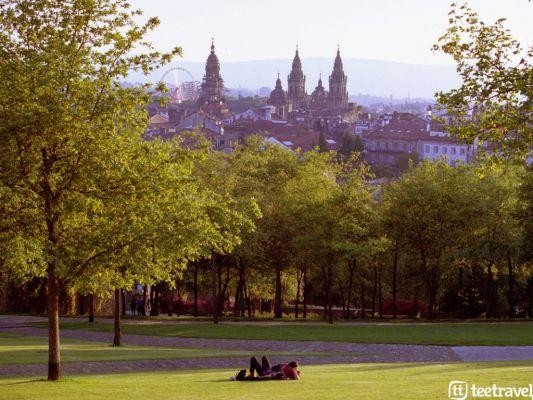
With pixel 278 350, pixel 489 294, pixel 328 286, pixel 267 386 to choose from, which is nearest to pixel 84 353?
pixel 278 350

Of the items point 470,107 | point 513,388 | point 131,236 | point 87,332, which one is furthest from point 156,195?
point 87,332

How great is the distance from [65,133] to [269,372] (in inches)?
298

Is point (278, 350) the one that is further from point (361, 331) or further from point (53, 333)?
point (53, 333)

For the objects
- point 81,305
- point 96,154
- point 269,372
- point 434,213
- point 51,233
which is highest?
point 434,213

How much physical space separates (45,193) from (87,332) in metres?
27.1

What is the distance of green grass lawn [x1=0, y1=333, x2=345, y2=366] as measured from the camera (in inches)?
1325

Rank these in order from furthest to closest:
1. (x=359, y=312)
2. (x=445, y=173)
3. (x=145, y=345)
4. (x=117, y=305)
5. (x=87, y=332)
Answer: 1. (x=359, y=312)
2. (x=445, y=173)
3. (x=87, y=332)
4. (x=145, y=345)
5. (x=117, y=305)

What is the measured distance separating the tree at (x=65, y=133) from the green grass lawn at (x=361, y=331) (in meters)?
21.3

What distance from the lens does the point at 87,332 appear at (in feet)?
162

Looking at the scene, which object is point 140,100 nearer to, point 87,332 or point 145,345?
point 145,345

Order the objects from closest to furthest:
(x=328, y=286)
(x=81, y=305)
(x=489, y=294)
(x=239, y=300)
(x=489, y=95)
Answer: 1. (x=489, y=95)
2. (x=328, y=286)
3. (x=489, y=294)
4. (x=81, y=305)
5. (x=239, y=300)

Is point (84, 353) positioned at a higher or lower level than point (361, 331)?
lower

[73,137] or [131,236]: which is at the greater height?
[73,137]

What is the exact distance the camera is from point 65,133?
22938mm
